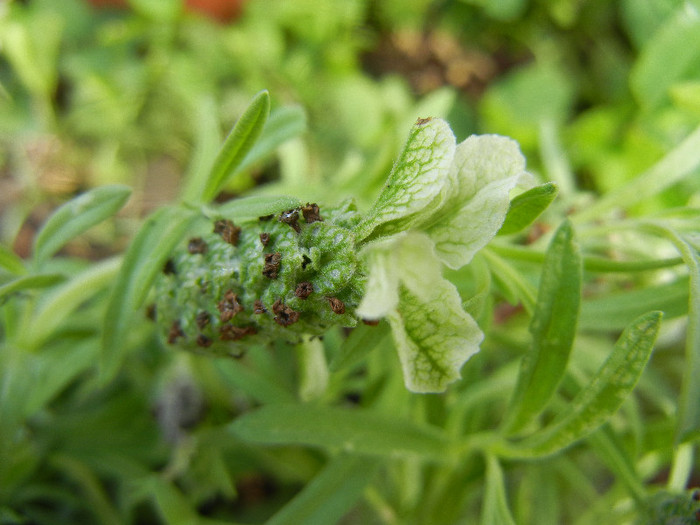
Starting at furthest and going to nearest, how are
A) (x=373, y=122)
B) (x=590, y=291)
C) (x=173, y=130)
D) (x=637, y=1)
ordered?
(x=173, y=130)
(x=373, y=122)
(x=637, y=1)
(x=590, y=291)

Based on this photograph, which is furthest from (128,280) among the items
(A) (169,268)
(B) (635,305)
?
(B) (635,305)

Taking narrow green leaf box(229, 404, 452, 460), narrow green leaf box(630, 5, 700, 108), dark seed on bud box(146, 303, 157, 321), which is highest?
dark seed on bud box(146, 303, 157, 321)

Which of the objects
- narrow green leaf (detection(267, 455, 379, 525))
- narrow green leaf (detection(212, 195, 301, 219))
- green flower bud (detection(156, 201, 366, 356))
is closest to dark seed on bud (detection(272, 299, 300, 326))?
green flower bud (detection(156, 201, 366, 356))

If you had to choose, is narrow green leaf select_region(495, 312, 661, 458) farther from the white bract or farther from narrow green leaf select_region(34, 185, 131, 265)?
narrow green leaf select_region(34, 185, 131, 265)

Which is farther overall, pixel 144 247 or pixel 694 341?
pixel 144 247

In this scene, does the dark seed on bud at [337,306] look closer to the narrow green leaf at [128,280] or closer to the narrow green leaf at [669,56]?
the narrow green leaf at [128,280]

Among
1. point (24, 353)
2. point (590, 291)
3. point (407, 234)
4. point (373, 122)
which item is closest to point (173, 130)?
point (373, 122)

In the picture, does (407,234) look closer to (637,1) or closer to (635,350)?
(635,350)
